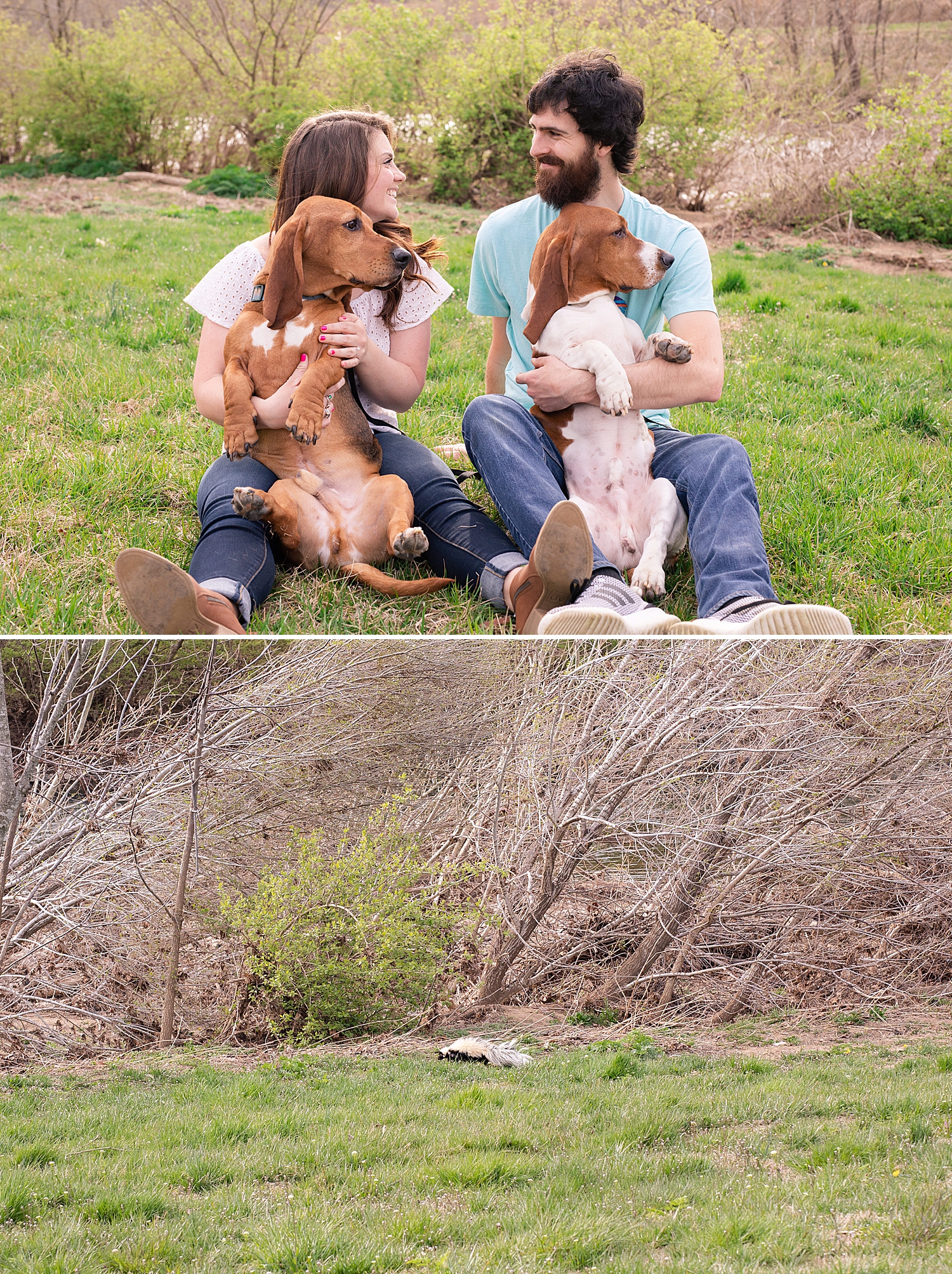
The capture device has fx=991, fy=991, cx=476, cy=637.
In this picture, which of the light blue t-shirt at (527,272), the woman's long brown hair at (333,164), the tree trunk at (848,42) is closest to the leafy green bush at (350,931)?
the light blue t-shirt at (527,272)

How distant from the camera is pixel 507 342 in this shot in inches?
170

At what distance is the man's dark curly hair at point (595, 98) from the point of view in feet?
11.3

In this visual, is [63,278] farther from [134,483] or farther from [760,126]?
[760,126]

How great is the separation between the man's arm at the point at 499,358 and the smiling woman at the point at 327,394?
0.39 m

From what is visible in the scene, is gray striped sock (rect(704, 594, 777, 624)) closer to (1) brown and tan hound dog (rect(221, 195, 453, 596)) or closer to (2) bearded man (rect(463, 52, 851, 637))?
(2) bearded man (rect(463, 52, 851, 637))

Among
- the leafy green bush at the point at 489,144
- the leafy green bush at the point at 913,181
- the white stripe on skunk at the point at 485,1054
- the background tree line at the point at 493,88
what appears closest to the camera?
the white stripe on skunk at the point at 485,1054

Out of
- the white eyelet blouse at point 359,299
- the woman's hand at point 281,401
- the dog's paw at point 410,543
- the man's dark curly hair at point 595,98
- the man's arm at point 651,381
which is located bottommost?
the dog's paw at point 410,543

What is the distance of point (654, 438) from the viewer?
3.97 meters

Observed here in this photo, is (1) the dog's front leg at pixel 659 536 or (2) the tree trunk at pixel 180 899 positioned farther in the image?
(2) the tree trunk at pixel 180 899

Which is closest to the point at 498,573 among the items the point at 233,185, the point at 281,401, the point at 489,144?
the point at 281,401

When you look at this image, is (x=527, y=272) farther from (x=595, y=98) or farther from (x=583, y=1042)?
(x=583, y=1042)

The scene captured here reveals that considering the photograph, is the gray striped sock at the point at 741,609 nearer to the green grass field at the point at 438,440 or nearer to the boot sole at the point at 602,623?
the boot sole at the point at 602,623

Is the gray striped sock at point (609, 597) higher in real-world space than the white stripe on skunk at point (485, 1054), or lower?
higher

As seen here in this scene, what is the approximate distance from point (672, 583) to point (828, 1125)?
3243mm
